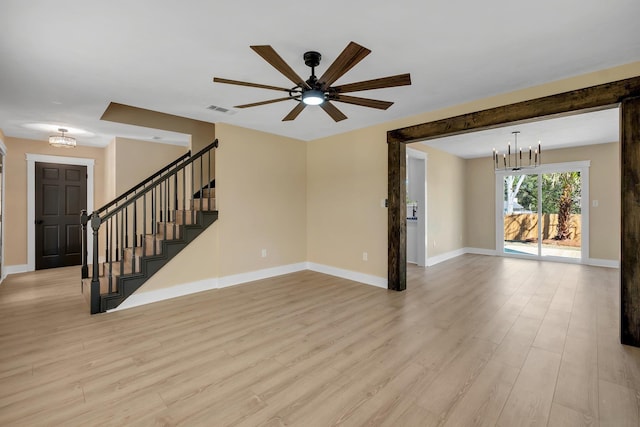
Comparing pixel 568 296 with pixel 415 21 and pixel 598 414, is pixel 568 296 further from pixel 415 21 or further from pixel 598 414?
pixel 415 21

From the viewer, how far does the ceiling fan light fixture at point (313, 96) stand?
7.73 feet

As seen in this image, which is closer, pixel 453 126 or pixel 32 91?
pixel 32 91

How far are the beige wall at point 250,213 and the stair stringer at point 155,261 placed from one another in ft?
0.33

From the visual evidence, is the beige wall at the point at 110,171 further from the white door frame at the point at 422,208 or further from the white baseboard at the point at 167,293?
the white door frame at the point at 422,208

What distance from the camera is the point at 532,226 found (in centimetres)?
701

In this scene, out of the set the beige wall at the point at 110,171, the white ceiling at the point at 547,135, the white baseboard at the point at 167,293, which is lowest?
the white baseboard at the point at 167,293

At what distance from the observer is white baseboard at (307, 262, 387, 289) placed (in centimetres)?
470

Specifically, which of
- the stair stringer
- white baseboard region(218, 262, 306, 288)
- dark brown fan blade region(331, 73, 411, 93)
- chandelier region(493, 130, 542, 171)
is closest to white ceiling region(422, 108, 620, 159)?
chandelier region(493, 130, 542, 171)

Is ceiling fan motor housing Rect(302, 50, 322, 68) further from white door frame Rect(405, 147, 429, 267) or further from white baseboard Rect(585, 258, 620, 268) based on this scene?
white baseboard Rect(585, 258, 620, 268)

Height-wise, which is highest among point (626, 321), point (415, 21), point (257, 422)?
point (415, 21)

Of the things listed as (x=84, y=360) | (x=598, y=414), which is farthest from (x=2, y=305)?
(x=598, y=414)

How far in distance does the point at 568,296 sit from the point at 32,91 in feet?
23.5

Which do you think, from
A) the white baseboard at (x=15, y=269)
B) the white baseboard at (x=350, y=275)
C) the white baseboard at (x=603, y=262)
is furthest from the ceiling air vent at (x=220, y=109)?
the white baseboard at (x=603, y=262)

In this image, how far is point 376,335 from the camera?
2.88m
